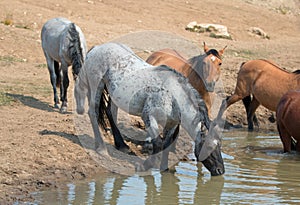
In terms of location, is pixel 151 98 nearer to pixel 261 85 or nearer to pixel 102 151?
pixel 102 151

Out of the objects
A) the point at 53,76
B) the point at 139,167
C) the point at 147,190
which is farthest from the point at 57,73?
the point at 147,190

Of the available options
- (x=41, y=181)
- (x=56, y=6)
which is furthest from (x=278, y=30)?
(x=41, y=181)

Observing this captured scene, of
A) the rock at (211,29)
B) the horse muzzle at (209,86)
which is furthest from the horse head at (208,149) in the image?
the rock at (211,29)

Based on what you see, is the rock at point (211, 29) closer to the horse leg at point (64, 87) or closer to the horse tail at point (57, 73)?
the horse tail at point (57, 73)

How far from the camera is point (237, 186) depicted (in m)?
7.65

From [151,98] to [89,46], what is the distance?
31.2 ft

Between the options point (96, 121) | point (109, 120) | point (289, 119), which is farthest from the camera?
point (289, 119)

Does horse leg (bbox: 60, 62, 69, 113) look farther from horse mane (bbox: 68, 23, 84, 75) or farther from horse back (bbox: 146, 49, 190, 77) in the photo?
horse back (bbox: 146, 49, 190, 77)

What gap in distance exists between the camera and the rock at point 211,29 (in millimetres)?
22200

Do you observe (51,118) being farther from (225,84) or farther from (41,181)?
(225,84)

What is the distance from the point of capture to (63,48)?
431 inches

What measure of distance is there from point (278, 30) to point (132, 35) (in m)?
6.74

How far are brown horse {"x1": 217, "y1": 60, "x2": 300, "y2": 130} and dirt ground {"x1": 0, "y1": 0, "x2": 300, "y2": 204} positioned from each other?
56 centimetres

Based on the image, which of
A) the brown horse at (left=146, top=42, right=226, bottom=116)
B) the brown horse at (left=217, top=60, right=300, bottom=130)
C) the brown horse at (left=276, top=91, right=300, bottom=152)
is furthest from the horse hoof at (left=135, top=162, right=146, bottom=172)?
the brown horse at (left=217, top=60, right=300, bottom=130)
